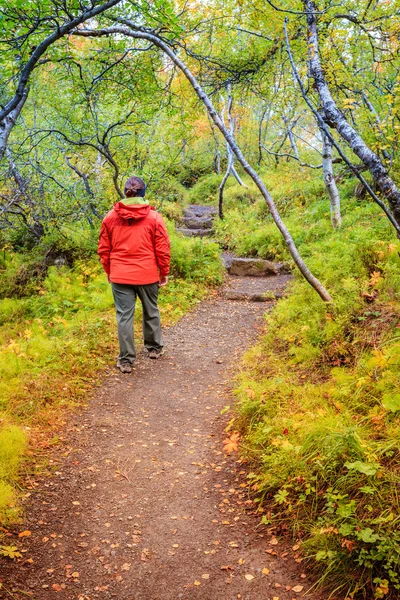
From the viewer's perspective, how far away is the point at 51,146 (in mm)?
12953

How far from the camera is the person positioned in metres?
6.17

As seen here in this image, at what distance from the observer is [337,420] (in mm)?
3721

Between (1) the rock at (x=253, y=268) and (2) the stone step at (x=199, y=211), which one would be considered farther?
(2) the stone step at (x=199, y=211)

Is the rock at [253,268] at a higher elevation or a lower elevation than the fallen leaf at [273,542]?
higher

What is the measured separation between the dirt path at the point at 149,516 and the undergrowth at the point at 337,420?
0.29 m

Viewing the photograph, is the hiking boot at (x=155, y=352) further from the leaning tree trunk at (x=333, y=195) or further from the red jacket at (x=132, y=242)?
the leaning tree trunk at (x=333, y=195)

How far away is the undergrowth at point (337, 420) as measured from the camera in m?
2.70

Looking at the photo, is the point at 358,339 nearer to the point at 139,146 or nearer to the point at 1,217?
the point at 139,146

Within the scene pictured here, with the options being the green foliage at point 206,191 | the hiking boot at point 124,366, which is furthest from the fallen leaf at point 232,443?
the green foliage at point 206,191

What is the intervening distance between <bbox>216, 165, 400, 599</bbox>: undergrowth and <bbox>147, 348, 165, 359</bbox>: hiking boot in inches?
58.4

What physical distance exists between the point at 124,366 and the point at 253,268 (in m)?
7.02

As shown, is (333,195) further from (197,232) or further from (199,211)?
(199,211)

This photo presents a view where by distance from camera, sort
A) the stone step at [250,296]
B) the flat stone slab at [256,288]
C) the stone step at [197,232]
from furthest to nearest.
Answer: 1. the stone step at [197,232]
2. the flat stone slab at [256,288]
3. the stone step at [250,296]

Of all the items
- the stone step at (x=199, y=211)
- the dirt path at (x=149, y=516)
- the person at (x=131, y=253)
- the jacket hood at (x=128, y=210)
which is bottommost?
the dirt path at (x=149, y=516)
